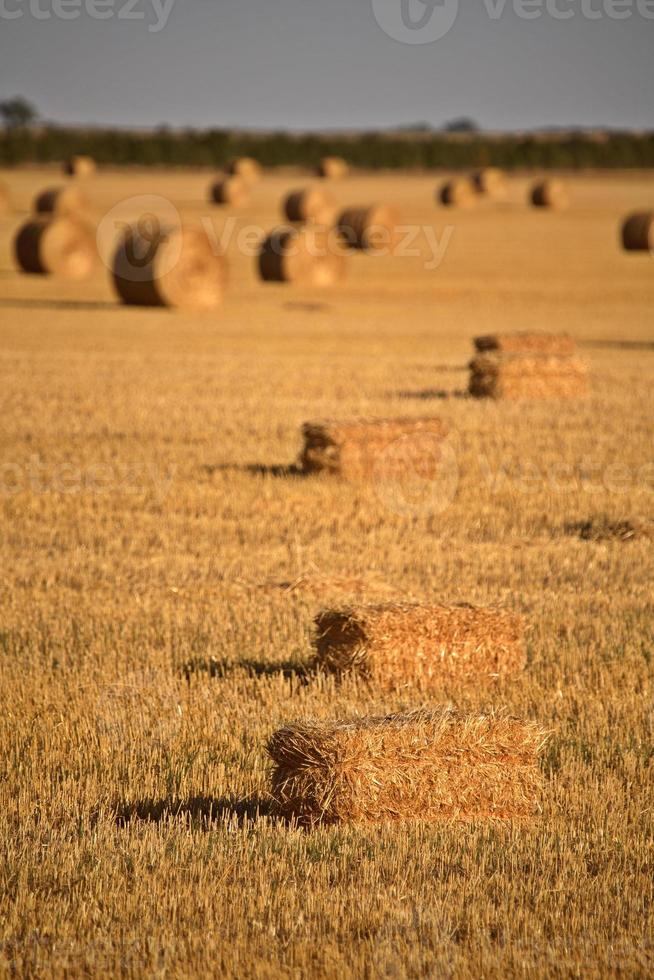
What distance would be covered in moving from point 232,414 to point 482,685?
353 inches

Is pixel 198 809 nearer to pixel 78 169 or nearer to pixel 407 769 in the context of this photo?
pixel 407 769

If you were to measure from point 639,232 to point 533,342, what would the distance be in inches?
913

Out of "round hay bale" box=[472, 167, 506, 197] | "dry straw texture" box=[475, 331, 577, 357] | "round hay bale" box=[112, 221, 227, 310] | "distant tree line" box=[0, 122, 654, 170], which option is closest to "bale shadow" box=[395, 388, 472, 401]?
"dry straw texture" box=[475, 331, 577, 357]

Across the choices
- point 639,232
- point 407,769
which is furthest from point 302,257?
point 407,769

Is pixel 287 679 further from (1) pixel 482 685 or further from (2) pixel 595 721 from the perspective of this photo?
(2) pixel 595 721

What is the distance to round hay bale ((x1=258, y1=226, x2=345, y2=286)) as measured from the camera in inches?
1258

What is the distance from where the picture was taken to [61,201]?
4953 centimetres

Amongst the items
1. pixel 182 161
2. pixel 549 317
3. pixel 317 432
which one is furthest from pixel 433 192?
pixel 317 432

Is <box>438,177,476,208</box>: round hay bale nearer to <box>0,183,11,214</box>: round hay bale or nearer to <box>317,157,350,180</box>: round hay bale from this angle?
<box>0,183,11,214</box>: round hay bale

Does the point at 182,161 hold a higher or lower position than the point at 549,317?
higher

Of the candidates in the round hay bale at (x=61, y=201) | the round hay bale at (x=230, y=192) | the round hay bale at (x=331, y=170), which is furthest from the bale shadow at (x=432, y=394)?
the round hay bale at (x=331, y=170)

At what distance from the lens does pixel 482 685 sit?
690 centimetres

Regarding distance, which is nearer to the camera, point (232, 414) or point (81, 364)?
point (232, 414)

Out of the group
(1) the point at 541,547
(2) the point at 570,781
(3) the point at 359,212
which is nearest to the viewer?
(2) the point at 570,781
